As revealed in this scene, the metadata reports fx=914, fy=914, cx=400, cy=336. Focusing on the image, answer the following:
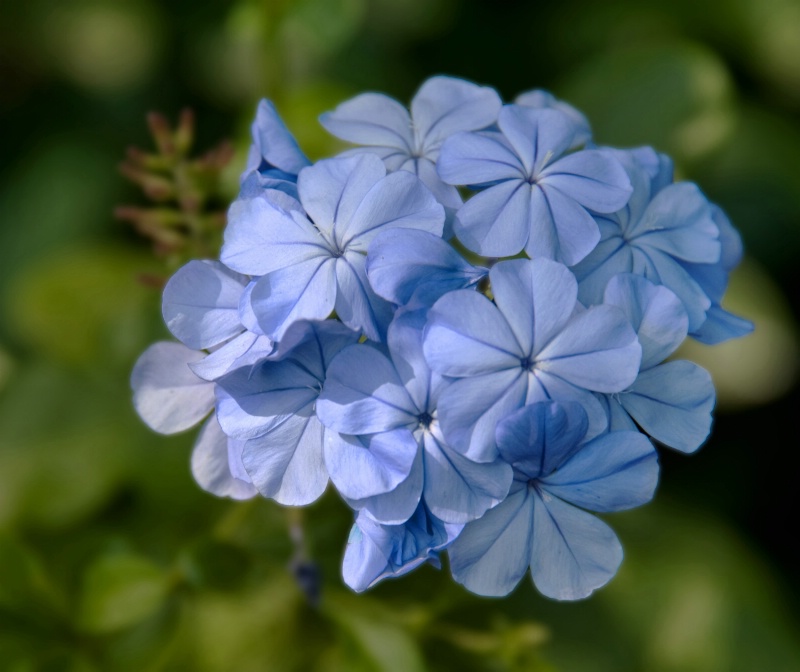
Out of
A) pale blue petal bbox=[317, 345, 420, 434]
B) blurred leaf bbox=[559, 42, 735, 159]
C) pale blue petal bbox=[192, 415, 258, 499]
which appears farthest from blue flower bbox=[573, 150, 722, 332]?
blurred leaf bbox=[559, 42, 735, 159]

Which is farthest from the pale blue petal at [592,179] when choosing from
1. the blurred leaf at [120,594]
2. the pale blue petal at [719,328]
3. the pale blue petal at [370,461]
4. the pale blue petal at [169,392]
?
the blurred leaf at [120,594]

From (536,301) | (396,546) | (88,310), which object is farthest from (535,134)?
(88,310)

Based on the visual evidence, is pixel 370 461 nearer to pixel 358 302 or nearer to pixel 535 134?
pixel 358 302

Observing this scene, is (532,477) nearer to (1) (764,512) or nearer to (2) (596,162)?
(2) (596,162)

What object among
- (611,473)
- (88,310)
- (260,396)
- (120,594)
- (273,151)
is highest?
(273,151)

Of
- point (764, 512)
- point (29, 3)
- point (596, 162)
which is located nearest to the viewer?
point (596, 162)

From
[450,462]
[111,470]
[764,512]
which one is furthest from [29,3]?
[764,512]
